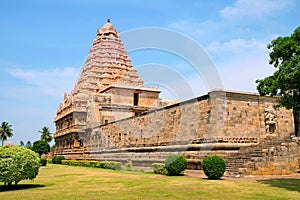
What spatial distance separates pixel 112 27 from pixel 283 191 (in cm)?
4086

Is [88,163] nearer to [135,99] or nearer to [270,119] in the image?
[135,99]

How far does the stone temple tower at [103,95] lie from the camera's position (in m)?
33.3

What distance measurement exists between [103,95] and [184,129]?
16817mm

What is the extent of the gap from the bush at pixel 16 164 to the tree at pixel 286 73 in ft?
29.9

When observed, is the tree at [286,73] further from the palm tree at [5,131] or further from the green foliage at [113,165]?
the palm tree at [5,131]

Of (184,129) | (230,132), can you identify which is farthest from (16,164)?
(230,132)

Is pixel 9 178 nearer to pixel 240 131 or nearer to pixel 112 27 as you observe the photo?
pixel 240 131

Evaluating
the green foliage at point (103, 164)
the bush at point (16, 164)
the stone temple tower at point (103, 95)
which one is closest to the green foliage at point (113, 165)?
the green foliage at point (103, 164)

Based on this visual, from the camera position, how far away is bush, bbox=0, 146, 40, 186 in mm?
10148

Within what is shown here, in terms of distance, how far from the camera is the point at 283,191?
9.26 meters

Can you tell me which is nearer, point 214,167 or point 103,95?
point 214,167

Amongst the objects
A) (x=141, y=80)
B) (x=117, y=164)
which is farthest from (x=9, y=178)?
(x=141, y=80)

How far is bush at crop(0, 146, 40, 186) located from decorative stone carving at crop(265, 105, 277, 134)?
12.9 meters

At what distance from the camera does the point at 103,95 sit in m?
33.4
